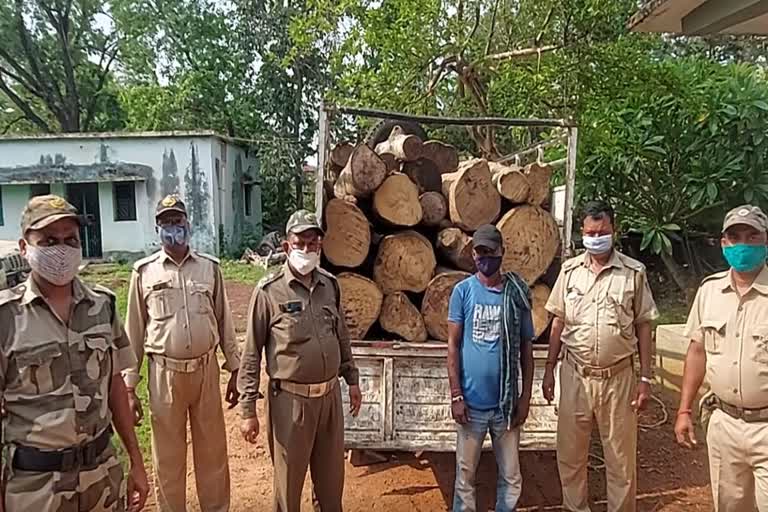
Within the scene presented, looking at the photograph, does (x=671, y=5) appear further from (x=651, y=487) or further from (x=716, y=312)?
(x=651, y=487)

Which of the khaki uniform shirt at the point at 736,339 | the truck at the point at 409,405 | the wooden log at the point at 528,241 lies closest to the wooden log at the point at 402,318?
the truck at the point at 409,405

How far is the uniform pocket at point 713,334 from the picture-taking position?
9.26 ft

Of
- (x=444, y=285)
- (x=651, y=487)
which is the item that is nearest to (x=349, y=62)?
(x=444, y=285)

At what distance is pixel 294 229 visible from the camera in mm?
3047

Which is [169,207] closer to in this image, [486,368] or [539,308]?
[486,368]

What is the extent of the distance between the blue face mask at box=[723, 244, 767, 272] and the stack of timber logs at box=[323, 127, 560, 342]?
1.31m

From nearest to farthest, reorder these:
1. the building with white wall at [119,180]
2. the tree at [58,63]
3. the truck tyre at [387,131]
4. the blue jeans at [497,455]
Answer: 1. the blue jeans at [497,455]
2. the truck tyre at [387,131]
3. the building with white wall at [119,180]
4. the tree at [58,63]

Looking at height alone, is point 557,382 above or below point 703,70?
below

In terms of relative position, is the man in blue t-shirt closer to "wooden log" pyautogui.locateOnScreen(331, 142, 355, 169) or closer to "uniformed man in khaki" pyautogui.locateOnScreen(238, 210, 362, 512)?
"uniformed man in khaki" pyautogui.locateOnScreen(238, 210, 362, 512)

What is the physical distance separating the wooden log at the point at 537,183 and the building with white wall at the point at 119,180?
12.7 m

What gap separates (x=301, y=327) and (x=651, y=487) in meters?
2.58

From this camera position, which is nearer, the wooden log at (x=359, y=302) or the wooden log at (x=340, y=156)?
the wooden log at (x=359, y=302)

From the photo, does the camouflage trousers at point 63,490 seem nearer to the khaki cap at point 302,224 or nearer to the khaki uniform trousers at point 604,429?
the khaki cap at point 302,224

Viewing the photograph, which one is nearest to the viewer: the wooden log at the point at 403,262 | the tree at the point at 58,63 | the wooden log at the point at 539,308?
the wooden log at the point at 403,262
